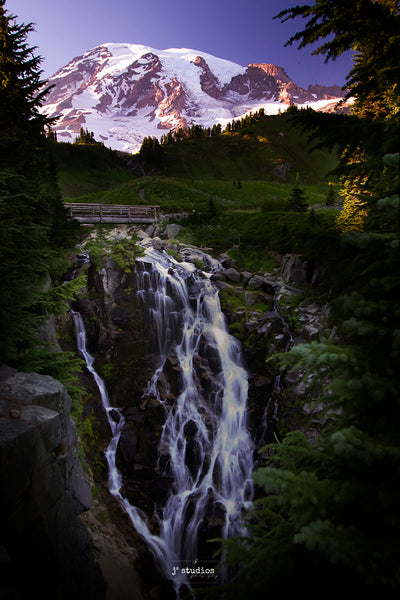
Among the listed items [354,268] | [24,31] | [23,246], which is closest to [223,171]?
[24,31]

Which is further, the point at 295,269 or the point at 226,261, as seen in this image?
the point at 226,261

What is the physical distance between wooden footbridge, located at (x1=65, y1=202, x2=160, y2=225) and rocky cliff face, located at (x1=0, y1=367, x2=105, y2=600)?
66.4ft

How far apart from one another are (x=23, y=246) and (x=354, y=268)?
10922 millimetres

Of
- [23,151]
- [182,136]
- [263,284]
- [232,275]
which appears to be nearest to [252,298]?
[263,284]

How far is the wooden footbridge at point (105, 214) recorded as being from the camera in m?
23.8

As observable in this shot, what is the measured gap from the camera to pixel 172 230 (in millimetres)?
24328

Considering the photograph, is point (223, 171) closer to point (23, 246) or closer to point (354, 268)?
point (23, 246)

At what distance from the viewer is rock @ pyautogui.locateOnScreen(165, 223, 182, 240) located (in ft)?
78.9

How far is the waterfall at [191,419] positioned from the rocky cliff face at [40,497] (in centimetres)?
494

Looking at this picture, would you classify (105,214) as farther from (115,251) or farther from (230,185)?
(230,185)

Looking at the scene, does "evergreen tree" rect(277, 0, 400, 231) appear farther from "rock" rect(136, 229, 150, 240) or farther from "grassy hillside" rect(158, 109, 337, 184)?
"grassy hillside" rect(158, 109, 337, 184)

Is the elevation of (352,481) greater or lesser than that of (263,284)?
greater

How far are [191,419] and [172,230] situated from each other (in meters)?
16.2

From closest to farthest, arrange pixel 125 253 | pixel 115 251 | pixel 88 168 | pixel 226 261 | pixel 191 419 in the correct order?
pixel 191 419 < pixel 125 253 < pixel 115 251 < pixel 226 261 < pixel 88 168
